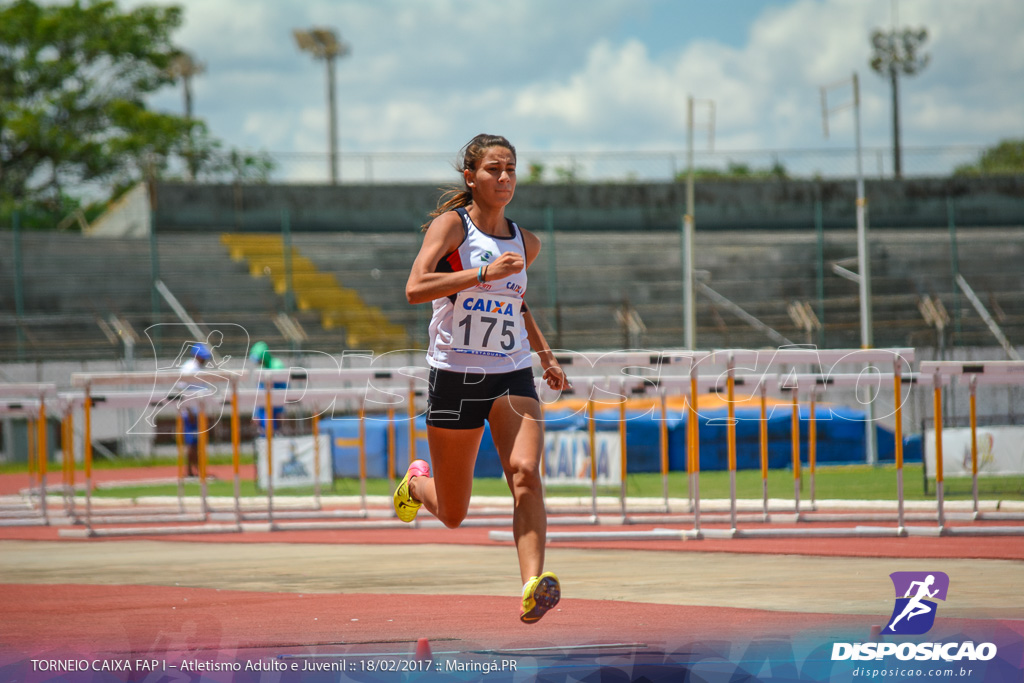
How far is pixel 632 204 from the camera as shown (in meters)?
35.6

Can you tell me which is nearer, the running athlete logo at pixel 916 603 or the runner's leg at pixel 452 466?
the running athlete logo at pixel 916 603

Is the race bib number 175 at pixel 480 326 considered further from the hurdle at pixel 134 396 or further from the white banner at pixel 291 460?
the white banner at pixel 291 460

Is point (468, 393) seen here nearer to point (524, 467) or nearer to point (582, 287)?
point (524, 467)

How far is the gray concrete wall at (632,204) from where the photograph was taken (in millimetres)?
34125

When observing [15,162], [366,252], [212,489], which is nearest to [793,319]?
[366,252]

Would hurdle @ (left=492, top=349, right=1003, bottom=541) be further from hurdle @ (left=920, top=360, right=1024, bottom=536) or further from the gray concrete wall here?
the gray concrete wall

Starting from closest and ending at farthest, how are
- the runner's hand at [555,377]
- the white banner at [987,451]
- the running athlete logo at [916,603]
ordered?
the running athlete logo at [916,603], the runner's hand at [555,377], the white banner at [987,451]

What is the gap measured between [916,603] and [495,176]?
2587mm

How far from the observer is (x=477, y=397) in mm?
4902

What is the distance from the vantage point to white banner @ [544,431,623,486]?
1373 cm

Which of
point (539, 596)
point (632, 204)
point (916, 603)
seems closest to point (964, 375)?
point (916, 603)

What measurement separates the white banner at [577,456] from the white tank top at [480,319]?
28.9 feet

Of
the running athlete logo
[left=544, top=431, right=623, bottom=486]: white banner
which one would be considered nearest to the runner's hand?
the running athlete logo

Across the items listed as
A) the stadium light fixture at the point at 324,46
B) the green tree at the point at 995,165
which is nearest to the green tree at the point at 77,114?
the stadium light fixture at the point at 324,46
